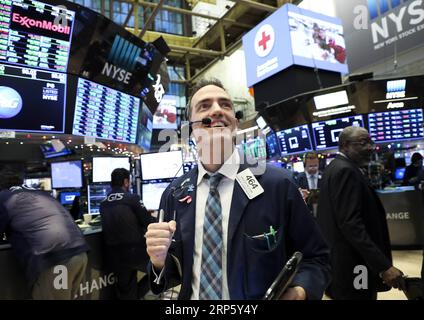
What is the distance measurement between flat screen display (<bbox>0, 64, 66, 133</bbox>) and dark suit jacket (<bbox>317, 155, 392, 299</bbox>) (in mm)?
2713

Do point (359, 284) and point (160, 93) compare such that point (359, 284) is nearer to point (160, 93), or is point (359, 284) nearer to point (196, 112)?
point (196, 112)

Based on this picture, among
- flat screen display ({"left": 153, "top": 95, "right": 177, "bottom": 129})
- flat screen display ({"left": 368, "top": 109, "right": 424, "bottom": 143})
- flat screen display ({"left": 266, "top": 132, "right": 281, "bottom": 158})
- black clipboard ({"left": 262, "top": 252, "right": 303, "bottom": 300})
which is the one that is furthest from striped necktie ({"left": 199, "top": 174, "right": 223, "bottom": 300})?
flat screen display ({"left": 153, "top": 95, "right": 177, "bottom": 129})

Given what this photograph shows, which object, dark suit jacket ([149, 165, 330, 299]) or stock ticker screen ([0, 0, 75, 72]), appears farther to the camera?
stock ticker screen ([0, 0, 75, 72])

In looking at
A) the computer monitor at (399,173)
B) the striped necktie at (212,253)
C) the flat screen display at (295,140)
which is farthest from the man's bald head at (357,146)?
the computer monitor at (399,173)

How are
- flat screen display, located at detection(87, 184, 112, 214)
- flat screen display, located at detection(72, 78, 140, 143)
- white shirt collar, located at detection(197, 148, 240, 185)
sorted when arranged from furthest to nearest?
1. flat screen display, located at detection(87, 184, 112, 214)
2. flat screen display, located at detection(72, 78, 140, 143)
3. white shirt collar, located at detection(197, 148, 240, 185)

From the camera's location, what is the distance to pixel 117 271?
373cm

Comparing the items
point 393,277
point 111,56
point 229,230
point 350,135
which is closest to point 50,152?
point 111,56

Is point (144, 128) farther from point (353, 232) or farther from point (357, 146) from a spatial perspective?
point (353, 232)

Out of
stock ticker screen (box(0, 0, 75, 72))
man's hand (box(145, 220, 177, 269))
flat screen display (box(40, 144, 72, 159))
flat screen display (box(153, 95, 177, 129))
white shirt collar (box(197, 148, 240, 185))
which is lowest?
man's hand (box(145, 220, 177, 269))

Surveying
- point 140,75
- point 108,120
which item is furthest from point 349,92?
point 108,120

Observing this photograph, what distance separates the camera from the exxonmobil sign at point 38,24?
9.44ft

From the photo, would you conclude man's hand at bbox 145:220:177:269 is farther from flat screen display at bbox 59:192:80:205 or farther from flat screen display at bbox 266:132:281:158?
flat screen display at bbox 266:132:281:158

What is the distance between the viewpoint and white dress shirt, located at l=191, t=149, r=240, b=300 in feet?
3.75

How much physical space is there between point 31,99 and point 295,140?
471cm
